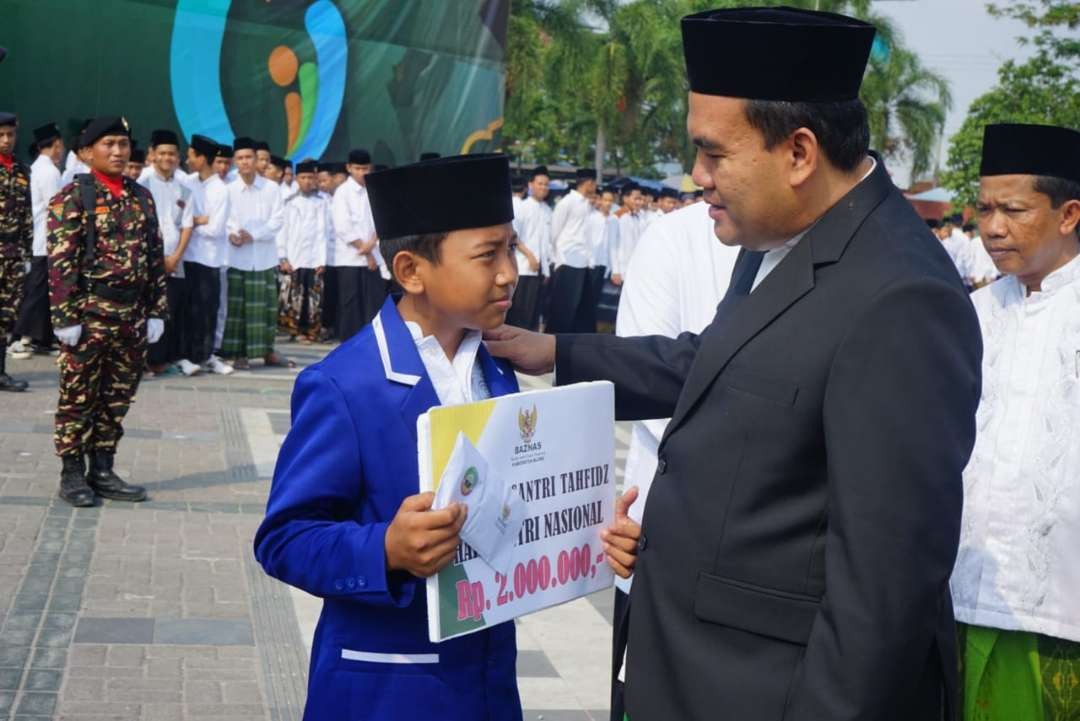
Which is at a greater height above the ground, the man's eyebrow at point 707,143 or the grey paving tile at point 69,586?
the man's eyebrow at point 707,143

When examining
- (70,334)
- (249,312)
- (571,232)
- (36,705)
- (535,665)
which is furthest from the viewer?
(571,232)

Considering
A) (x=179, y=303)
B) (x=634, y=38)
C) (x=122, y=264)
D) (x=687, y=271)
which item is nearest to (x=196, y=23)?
(x=179, y=303)

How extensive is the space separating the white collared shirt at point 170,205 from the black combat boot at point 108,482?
14.0 ft

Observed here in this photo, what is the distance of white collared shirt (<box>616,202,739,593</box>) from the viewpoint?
357 centimetres

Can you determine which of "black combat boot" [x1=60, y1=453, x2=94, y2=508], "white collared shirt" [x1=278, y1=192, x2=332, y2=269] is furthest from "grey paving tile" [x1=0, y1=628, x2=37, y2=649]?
"white collared shirt" [x1=278, y1=192, x2=332, y2=269]

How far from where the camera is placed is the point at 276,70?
1705 centimetres

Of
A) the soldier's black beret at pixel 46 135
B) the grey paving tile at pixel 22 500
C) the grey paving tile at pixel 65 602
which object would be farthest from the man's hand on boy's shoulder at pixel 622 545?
the soldier's black beret at pixel 46 135

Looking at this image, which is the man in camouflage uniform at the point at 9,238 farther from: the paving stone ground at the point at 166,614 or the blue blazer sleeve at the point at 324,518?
the blue blazer sleeve at the point at 324,518

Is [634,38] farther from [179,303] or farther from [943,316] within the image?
[943,316]

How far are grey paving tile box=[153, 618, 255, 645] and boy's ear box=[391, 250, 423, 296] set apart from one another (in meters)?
3.14

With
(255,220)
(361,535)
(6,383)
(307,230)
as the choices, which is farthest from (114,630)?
(307,230)

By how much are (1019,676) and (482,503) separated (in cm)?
161

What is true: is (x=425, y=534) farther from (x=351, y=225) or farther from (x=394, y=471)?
(x=351, y=225)

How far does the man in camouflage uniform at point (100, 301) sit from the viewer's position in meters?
7.18
